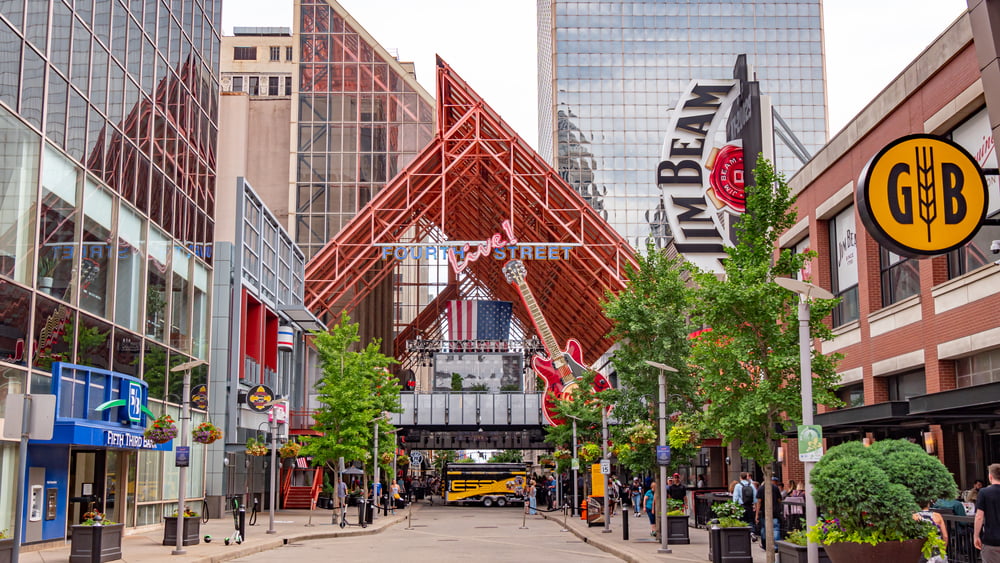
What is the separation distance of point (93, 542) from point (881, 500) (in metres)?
15.1

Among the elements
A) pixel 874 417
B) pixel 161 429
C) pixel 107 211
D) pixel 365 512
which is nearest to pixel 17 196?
pixel 107 211

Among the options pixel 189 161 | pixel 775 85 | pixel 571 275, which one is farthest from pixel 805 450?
pixel 775 85

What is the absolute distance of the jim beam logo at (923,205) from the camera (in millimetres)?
10906

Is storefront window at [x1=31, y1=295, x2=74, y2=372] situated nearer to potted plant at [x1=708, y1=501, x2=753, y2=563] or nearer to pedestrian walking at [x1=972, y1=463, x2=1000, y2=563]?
potted plant at [x1=708, y1=501, x2=753, y2=563]

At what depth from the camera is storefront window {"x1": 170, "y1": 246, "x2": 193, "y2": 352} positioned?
35.6 metres

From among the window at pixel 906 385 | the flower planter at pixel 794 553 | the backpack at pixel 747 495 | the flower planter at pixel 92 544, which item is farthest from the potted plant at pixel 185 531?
the window at pixel 906 385

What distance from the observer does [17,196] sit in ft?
76.7

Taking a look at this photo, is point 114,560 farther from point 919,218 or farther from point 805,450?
point 919,218

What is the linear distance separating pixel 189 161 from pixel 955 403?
28046mm

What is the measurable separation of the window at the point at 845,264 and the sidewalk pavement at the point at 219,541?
59.2ft

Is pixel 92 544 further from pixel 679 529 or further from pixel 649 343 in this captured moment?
pixel 649 343

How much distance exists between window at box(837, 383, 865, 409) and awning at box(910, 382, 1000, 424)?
8.75m

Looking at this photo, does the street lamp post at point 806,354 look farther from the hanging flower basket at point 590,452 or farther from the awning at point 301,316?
the awning at point 301,316

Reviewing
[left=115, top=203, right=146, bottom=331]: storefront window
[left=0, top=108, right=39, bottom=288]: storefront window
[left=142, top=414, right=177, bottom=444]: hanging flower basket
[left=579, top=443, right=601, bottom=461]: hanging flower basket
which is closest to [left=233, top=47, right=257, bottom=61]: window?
[left=579, top=443, right=601, bottom=461]: hanging flower basket
